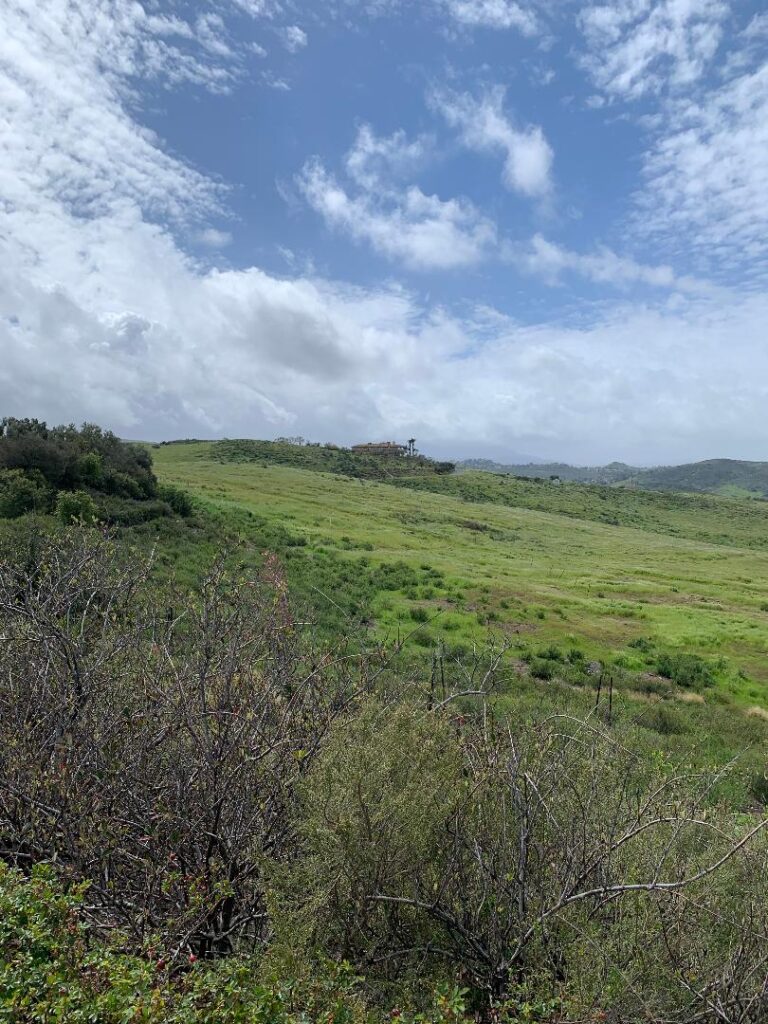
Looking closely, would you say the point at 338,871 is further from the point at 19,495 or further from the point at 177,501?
the point at 177,501

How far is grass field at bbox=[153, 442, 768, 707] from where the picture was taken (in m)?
24.9

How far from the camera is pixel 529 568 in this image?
42375mm

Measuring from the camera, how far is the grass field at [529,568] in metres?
24.9

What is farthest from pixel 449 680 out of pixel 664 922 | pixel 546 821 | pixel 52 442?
pixel 52 442

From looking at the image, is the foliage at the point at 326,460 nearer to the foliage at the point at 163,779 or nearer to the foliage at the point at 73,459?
the foliage at the point at 73,459

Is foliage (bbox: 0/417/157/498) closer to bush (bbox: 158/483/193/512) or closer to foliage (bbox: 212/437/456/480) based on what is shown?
bush (bbox: 158/483/193/512)

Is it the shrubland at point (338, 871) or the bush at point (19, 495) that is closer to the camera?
the shrubland at point (338, 871)

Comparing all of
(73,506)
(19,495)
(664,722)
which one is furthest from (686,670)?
(19,495)

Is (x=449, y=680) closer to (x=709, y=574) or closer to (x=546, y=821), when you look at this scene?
(x=546, y=821)

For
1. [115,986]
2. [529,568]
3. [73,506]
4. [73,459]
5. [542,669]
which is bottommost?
[542,669]

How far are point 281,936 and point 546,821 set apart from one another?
2594mm

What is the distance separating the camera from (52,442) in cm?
3441

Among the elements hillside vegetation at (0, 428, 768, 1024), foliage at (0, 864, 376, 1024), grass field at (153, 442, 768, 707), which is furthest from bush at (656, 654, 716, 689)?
foliage at (0, 864, 376, 1024)

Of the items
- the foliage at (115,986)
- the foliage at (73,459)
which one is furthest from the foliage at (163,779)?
the foliage at (73,459)
